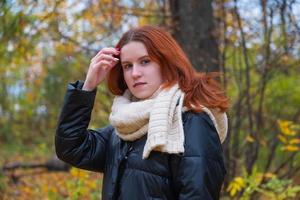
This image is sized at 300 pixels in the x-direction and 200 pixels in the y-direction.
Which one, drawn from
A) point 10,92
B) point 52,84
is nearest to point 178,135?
point 52,84

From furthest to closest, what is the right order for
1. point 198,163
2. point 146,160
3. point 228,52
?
point 228,52 → point 146,160 → point 198,163

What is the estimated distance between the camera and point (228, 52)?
6.30 meters

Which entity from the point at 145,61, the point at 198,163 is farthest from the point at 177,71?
the point at 198,163

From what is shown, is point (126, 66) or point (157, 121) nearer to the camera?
point (157, 121)

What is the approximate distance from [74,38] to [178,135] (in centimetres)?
454

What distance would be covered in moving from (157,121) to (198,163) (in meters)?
0.27

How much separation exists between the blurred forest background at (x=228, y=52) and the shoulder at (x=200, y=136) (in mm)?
2088

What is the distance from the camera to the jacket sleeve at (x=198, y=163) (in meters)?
2.51

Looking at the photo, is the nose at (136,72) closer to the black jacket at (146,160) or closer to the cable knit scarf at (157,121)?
the cable knit scarf at (157,121)

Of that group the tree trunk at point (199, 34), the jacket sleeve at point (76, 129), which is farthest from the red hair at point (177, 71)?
the tree trunk at point (199, 34)

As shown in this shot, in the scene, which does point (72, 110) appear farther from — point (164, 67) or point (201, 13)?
point (201, 13)

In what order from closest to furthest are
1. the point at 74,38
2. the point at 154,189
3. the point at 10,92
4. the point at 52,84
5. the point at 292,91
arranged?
the point at 154,189 → the point at 74,38 → the point at 292,91 → the point at 52,84 → the point at 10,92

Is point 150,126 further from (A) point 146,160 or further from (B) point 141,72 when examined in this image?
(B) point 141,72

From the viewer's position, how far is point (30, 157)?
1352 cm
